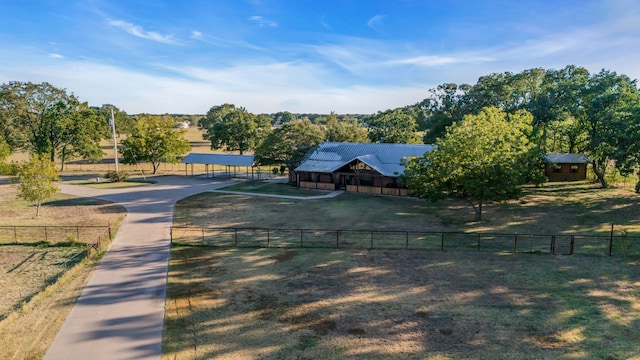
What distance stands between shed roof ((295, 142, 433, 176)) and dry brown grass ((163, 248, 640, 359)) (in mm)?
21734

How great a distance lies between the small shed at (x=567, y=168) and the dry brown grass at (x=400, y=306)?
104 feet

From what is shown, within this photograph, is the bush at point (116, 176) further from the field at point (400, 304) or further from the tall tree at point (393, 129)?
the tall tree at point (393, 129)

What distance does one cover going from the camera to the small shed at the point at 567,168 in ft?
159

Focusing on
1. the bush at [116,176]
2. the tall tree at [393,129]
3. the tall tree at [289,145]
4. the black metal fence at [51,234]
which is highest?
the tall tree at [393,129]

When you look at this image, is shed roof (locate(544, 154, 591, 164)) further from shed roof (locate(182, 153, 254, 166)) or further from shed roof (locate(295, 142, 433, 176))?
shed roof (locate(182, 153, 254, 166))

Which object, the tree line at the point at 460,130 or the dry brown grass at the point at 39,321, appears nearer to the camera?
the dry brown grass at the point at 39,321

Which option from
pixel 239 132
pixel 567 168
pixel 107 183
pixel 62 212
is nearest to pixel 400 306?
pixel 62 212

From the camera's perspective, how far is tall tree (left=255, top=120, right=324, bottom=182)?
48.3m

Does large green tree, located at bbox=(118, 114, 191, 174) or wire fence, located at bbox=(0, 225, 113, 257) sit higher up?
large green tree, located at bbox=(118, 114, 191, 174)

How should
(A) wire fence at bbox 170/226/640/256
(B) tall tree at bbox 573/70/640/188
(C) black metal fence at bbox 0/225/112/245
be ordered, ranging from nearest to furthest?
(A) wire fence at bbox 170/226/640/256, (C) black metal fence at bbox 0/225/112/245, (B) tall tree at bbox 573/70/640/188

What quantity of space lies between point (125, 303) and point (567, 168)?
51.3 metres

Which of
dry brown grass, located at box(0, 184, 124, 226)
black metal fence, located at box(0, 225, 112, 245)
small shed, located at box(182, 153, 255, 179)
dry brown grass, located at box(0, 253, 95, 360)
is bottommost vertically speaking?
dry brown grass, located at box(0, 253, 95, 360)

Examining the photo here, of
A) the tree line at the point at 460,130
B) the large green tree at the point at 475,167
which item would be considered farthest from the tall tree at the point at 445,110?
the large green tree at the point at 475,167

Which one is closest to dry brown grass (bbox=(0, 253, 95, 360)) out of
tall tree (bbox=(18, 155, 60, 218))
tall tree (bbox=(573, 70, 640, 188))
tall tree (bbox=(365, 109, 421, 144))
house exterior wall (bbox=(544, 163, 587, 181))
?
tall tree (bbox=(18, 155, 60, 218))
